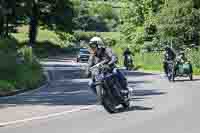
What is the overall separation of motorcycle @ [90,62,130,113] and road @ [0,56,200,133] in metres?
0.27

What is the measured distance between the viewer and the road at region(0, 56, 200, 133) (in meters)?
14.8

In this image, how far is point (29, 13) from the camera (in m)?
84.4

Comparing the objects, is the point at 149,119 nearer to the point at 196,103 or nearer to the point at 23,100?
the point at 196,103

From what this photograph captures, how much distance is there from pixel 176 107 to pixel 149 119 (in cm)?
306

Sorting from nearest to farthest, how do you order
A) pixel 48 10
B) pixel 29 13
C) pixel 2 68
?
pixel 2 68 < pixel 29 13 < pixel 48 10

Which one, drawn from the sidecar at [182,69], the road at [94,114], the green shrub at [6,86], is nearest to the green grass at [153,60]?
the sidecar at [182,69]

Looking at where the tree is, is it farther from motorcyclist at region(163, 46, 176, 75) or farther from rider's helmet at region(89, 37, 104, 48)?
rider's helmet at region(89, 37, 104, 48)

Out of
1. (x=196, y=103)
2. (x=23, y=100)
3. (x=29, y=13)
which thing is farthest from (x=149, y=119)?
(x=29, y=13)

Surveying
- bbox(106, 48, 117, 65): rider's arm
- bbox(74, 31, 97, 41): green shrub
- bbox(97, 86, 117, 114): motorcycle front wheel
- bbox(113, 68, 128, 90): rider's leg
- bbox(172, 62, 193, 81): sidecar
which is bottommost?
bbox(74, 31, 97, 41): green shrub

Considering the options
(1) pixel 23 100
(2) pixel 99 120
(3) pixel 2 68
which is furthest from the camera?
(3) pixel 2 68

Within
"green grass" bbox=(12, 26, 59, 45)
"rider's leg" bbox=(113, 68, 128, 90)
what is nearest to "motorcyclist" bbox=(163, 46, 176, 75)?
"rider's leg" bbox=(113, 68, 128, 90)

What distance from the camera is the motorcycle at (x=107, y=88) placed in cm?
1773

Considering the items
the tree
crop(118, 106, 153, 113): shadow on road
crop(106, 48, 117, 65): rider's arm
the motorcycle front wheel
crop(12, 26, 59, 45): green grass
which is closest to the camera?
the motorcycle front wheel

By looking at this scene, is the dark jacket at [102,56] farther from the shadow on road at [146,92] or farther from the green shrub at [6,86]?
the green shrub at [6,86]
